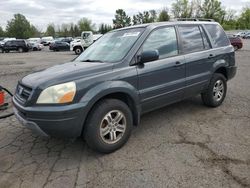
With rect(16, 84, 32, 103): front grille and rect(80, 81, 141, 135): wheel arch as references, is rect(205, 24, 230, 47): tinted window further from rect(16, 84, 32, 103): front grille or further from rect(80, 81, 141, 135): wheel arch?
rect(16, 84, 32, 103): front grille

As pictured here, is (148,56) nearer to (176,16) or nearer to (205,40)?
(205,40)

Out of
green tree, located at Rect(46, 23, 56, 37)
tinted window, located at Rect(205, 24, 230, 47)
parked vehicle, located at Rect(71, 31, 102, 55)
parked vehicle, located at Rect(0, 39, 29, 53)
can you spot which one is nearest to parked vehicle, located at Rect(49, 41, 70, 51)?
parked vehicle, located at Rect(0, 39, 29, 53)

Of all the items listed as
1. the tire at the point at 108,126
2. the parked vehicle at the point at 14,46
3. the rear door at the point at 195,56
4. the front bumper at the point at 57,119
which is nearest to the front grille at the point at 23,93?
the front bumper at the point at 57,119

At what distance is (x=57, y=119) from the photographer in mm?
3174

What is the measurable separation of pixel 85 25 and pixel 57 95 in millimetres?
99942

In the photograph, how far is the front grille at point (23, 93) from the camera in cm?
342

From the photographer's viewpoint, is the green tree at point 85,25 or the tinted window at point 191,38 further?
the green tree at point 85,25

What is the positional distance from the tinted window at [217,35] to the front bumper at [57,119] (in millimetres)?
3396

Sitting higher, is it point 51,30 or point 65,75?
point 51,30

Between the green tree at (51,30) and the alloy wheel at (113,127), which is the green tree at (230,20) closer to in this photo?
the green tree at (51,30)

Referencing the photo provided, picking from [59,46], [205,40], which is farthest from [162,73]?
[59,46]

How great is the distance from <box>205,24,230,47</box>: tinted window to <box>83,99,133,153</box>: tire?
108 inches

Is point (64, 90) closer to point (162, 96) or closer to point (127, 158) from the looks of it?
point (127, 158)

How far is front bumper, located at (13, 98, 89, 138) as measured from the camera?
3170mm
